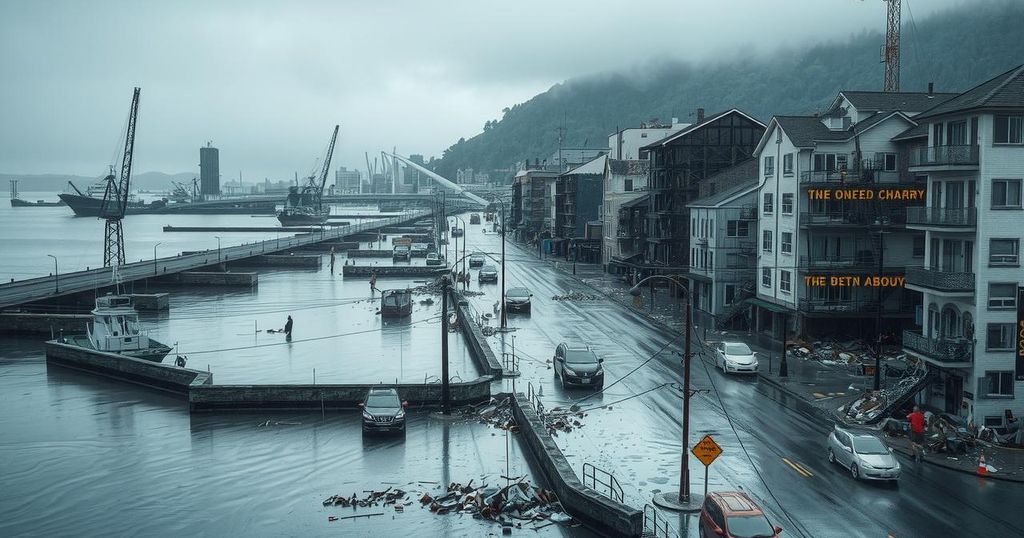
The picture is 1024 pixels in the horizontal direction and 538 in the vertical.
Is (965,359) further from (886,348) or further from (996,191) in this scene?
(886,348)

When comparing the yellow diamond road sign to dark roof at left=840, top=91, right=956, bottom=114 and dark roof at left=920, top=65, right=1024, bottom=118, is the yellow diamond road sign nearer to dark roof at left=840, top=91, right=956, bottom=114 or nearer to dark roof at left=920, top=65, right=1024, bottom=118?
dark roof at left=920, top=65, right=1024, bottom=118

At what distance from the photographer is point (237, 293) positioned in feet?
283

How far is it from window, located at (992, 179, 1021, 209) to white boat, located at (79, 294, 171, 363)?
1575 inches

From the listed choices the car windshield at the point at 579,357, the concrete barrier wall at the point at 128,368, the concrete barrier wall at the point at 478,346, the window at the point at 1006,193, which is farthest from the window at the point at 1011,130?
the concrete barrier wall at the point at 128,368

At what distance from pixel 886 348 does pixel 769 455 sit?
20888 mm

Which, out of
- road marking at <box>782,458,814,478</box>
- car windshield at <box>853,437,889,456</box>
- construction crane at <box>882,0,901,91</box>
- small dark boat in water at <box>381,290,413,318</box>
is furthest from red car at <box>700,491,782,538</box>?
construction crane at <box>882,0,901,91</box>

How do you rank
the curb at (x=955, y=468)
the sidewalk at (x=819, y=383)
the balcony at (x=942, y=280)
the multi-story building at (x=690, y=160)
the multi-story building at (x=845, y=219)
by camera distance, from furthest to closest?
1. the multi-story building at (x=690, y=160)
2. the multi-story building at (x=845, y=219)
3. the balcony at (x=942, y=280)
4. the sidewalk at (x=819, y=383)
5. the curb at (x=955, y=468)

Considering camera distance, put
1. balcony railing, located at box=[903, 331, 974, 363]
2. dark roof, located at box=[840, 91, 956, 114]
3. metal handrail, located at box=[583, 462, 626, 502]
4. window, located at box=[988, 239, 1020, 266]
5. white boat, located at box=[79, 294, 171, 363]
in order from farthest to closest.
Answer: dark roof, located at box=[840, 91, 956, 114] → white boat, located at box=[79, 294, 171, 363] → window, located at box=[988, 239, 1020, 266] → balcony railing, located at box=[903, 331, 974, 363] → metal handrail, located at box=[583, 462, 626, 502]

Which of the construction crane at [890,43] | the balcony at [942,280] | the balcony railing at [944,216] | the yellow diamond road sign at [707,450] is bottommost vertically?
the yellow diamond road sign at [707,450]

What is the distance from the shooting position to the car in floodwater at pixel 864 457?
79.2ft

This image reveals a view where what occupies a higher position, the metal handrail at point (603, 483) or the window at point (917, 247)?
the window at point (917, 247)

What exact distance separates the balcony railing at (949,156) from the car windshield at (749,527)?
19.3m

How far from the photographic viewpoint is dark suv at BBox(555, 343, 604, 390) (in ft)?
121

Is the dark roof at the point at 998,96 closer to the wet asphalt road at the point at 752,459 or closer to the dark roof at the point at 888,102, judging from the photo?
the wet asphalt road at the point at 752,459
